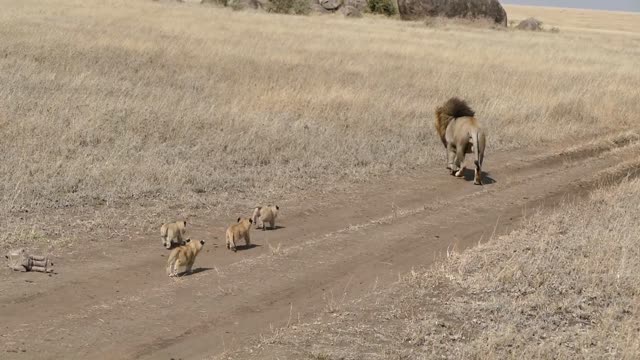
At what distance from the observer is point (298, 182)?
12.5 metres

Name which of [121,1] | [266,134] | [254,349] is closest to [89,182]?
[266,134]

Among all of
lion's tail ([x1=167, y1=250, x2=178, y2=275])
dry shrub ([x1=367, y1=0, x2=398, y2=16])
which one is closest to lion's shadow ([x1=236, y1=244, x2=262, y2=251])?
lion's tail ([x1=167, y1=250, x2=178, y2=275])

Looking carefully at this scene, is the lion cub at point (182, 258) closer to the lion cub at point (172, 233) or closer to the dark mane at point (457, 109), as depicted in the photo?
the lion cub at point (172, 233)

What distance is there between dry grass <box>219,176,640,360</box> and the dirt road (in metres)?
0.40

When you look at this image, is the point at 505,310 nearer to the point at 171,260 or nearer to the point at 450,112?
the point at 171,260

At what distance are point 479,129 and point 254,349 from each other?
7.76m

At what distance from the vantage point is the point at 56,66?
19125mm

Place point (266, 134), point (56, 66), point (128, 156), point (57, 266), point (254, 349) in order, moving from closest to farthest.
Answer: point (254, 349), point (57, 266), point (128, 156), point (266, 134), point (56, 66)

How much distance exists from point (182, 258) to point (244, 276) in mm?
636

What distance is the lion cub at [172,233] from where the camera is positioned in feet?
29.7

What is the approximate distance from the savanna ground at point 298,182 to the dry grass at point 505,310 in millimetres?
24

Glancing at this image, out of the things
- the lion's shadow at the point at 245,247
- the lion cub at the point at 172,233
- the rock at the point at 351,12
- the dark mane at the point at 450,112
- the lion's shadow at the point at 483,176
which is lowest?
the lion's shadow at the point at 483,176

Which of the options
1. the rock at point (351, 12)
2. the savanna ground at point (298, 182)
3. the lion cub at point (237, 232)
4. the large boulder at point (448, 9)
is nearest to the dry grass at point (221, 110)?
the savanna ground at point (298, 182)

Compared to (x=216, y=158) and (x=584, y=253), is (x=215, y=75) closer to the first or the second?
(x=216, y=158)
